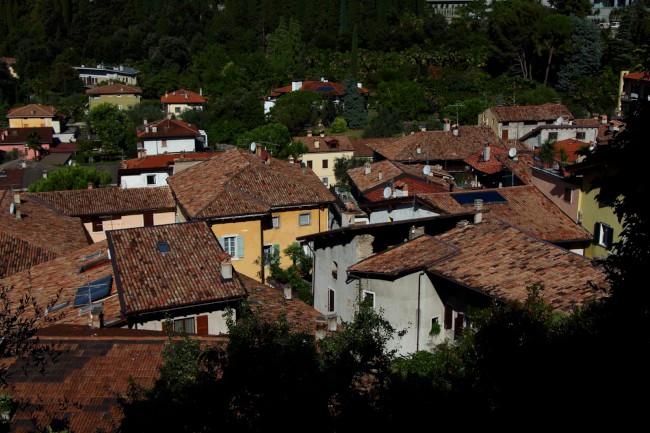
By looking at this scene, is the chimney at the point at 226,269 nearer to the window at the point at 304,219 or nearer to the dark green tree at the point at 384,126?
the window at the point at 304,219

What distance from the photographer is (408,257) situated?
1730 centimetres

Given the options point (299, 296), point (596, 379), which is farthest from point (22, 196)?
point (596, 379)

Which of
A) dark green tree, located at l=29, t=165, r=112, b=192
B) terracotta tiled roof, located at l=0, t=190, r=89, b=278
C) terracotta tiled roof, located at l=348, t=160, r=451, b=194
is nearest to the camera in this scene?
terracotta tiled roof, located at l=0, t=190, r=89, b=278

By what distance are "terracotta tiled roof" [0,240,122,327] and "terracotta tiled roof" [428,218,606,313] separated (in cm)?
763

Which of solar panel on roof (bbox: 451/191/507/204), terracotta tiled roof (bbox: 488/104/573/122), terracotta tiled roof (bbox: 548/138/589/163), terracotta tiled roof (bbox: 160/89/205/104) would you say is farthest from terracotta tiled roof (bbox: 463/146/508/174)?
terracotta tiled roof (bbox: 160/89/205/104)

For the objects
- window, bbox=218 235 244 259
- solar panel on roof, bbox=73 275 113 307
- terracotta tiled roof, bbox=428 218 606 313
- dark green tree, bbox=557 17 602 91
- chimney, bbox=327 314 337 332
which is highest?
dark green tree, bbox=557 17 602 91

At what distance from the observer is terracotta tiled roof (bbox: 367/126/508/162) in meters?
41.6

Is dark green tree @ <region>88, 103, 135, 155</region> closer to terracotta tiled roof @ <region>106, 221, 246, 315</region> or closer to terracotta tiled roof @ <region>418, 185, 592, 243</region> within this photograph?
terracotta tiled roof @ <region>418, 185, 592, 243</region>

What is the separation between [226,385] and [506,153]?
30691 millimetres

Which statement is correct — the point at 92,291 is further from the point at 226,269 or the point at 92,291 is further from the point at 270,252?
the point at 270,252

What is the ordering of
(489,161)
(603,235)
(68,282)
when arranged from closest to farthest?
(68,282)
(603,235)
(489,161)

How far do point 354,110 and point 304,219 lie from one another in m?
45.4

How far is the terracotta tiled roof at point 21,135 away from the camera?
214 ft

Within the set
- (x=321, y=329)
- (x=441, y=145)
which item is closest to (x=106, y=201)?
(x=321, y=329)
